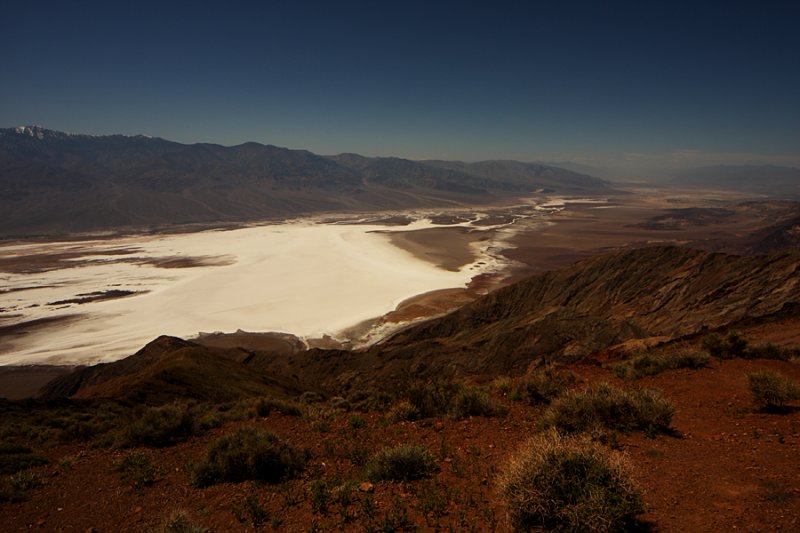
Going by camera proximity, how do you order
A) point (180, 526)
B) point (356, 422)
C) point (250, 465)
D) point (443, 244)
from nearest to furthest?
point (180, 526)
point (250, 465)
point (356, 422)
point (443, 244)

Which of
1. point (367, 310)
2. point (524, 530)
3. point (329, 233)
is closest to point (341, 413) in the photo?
point (524, 530)

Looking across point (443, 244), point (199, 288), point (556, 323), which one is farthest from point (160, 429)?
point (443, 244)

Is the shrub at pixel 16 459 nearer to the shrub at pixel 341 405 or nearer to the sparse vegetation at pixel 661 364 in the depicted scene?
the shrub at pixel 341 405

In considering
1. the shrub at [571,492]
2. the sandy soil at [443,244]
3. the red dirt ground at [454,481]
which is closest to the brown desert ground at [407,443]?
the red dirt ground at [454,481]

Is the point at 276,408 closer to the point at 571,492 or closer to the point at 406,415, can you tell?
the point at 406,415

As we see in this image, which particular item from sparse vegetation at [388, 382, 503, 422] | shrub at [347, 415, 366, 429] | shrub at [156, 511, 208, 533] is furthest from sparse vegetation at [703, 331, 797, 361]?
shrub at [156, 511, 208, 533]

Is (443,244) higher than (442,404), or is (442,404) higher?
(442,404)

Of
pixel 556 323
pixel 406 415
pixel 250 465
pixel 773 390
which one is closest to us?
pixel 250 465

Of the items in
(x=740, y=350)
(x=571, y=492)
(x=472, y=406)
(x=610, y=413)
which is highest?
(x=571, y=492)
